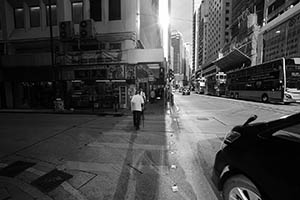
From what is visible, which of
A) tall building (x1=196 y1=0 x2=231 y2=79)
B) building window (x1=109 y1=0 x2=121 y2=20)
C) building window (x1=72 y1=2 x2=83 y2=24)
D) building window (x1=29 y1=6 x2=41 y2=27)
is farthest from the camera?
tall building (x1=196 y1=0 x2=231 y2=79)

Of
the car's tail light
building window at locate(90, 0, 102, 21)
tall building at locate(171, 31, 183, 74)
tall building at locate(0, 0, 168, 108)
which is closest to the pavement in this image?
the car's tail light

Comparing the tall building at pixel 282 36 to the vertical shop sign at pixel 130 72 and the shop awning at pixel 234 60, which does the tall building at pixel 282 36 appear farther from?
the vertical shop sign at pixel 130 72

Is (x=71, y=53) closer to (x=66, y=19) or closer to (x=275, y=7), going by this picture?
(x=66, y=19)

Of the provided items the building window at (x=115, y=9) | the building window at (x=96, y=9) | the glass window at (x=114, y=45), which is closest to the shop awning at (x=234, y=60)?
the building window at (x=115, y=9)

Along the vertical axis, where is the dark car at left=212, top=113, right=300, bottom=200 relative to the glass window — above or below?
below

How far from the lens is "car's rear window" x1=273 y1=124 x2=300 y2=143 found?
1.86m

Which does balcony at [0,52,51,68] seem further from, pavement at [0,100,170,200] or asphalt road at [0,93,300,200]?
pavement at [0,100,170,200]

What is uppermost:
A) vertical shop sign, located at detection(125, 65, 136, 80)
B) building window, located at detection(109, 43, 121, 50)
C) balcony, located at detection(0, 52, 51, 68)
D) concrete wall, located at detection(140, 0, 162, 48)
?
concrete wall, located at detection(140, 0, 162, 48)

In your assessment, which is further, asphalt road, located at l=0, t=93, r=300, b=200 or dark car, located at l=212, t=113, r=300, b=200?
asphalt road, located at l=0, t=93, r=300, b=200

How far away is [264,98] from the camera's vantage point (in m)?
19.1

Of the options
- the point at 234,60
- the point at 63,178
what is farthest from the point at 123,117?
the point at 234,60

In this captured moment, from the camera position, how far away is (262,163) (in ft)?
5.94

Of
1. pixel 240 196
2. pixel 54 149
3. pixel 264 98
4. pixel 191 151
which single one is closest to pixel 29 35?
pixel 54 149

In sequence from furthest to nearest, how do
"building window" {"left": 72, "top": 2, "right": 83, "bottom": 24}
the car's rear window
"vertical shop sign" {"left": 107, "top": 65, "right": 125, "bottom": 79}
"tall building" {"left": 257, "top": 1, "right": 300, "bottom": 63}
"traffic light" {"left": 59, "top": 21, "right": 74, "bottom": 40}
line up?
"tall building" {"left": 257, "top": 1, "right": 300, "bottom": 63}, "building window" {"left": 72, "top": 2, "right": 83, "bottom": 24}, "vertical shop sign" {"left": 107, "top": 65, "right": 125, "bottom": 79}, "traffic light" {"left": 59, "top": 21, "right": 74, "bottom": 40}, the car's rear window
